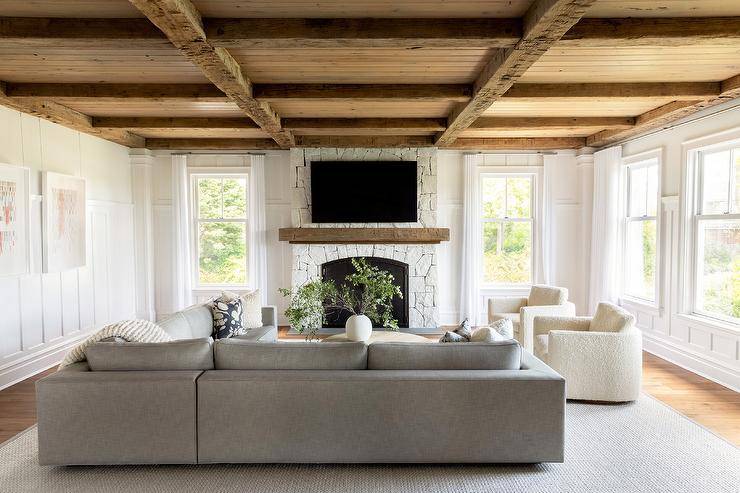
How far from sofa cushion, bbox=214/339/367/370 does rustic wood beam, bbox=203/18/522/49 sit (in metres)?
1.80

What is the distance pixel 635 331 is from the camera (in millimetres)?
3885

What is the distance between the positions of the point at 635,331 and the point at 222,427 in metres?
3.22

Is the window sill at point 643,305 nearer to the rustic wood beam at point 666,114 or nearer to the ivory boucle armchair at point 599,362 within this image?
the ivory boucle armchair at point 599,362

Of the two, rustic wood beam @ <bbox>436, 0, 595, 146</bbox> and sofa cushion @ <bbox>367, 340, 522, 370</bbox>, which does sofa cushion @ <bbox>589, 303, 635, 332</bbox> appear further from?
rustic wood beam @ <bbox>436, 0, 595, 146</bbox>

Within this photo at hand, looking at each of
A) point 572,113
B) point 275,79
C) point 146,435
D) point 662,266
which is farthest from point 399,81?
point 662,266

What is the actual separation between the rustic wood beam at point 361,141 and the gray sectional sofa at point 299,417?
14.0 ft

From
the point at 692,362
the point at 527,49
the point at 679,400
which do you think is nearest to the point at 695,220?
the point at 692,362

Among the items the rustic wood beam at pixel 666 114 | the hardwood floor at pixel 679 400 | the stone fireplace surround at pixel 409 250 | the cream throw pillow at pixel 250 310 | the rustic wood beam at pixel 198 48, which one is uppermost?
the rustic wood beam at pixel 666 114

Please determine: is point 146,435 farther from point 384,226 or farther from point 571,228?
point 571,228

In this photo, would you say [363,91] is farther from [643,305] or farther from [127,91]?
[643,305]

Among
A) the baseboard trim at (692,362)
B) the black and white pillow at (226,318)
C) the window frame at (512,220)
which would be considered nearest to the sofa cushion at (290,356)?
the black and white pillow at (226,318)

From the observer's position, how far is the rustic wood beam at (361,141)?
6434mm

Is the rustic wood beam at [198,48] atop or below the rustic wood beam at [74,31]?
below

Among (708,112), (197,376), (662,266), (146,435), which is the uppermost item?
(708,112)
